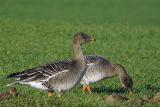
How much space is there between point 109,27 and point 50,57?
11.5 metres

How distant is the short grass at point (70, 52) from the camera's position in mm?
12688

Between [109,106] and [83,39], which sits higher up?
[83,39]

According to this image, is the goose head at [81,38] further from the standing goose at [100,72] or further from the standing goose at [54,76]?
the standing goose at [100,72]

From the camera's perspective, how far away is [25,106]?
11242mm

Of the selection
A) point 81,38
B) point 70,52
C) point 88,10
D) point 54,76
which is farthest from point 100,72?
point 88,10

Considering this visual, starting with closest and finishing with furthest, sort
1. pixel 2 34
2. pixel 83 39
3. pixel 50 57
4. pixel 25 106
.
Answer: pixel 25 106
pixel 83 39
pixel 50 57
pixel 2 34

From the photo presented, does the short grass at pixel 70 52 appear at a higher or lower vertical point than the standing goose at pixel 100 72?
lower

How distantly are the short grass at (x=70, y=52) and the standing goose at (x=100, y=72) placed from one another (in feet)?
0.92

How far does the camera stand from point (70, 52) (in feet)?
78.2

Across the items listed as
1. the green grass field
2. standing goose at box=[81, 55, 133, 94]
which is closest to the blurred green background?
the green grass field

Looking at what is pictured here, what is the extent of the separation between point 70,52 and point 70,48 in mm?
1074

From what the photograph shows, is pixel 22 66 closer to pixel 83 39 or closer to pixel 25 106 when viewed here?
pixel 83 39

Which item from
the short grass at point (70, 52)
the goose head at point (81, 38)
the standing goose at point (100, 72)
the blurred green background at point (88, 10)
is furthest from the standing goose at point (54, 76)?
the blurred green background at point (88, 10)

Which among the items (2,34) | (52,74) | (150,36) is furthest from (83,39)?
(150,36)
